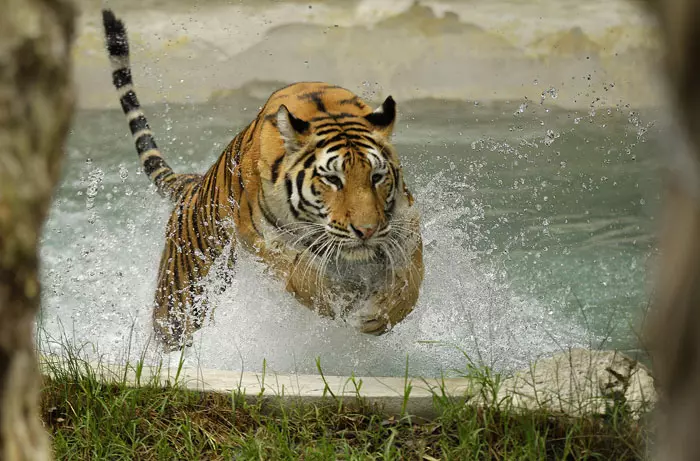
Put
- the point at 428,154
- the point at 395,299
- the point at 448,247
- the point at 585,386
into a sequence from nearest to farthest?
the point at 585,386
the point at 395,299
the point at 448,247
the point at 428,154

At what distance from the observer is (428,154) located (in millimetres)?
8219

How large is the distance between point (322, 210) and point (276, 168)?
25 cm

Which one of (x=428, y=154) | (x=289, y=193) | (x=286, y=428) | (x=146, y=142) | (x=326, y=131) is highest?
(x=428, y=154)

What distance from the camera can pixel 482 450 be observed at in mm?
2381

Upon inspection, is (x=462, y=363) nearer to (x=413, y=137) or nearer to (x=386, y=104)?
(x=386, y=104)

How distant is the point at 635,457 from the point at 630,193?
5.08 m

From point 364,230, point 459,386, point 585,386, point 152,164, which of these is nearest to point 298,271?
point 364,230

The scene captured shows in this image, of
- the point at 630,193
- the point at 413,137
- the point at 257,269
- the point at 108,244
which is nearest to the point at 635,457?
the point at 257,269

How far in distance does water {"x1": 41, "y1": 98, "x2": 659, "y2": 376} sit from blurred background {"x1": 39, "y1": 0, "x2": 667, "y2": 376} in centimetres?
1

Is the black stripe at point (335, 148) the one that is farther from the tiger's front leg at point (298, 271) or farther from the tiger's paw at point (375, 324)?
the tiger's paw at point (375, 324)

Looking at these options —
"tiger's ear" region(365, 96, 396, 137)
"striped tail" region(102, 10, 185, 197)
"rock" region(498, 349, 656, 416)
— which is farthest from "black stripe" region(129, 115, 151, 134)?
"rock" region(498, 349, 656, 416)

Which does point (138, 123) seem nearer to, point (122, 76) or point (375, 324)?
point (122, 76)

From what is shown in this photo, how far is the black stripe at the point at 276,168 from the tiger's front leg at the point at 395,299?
571 mm

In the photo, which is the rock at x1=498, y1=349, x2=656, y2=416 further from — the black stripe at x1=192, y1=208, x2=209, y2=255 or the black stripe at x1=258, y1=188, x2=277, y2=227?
the black stripe at x1=192, y1=208, x2=209, y2=255
